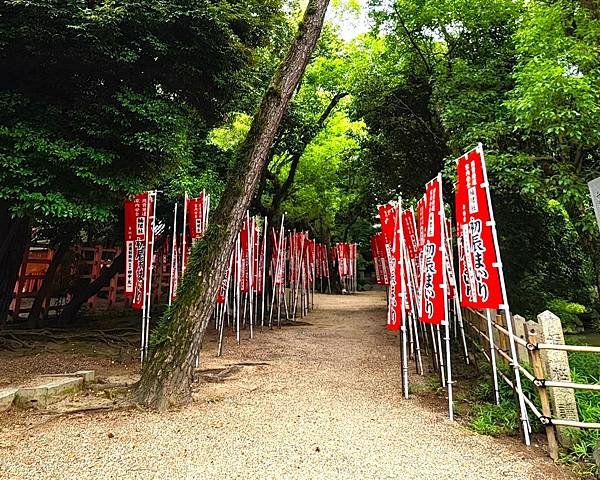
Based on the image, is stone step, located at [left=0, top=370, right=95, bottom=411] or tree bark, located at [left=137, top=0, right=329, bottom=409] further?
tree bark, located at [left=137, top=0, right=329, bottom=409]

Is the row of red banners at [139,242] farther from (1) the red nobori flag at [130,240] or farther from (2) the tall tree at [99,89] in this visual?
(2) the tall tree at [99,89]

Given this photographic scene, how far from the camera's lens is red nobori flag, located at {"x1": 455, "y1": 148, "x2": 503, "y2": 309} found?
3.74 m

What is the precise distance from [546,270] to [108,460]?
9.47 m

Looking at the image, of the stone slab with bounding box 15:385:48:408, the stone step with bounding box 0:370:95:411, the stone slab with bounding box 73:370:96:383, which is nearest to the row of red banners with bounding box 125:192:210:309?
the stone slab with bounding box 73:370:96:383

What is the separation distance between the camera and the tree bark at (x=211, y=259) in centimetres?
431

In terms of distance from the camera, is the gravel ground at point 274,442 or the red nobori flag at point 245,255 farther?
the red nobori flag at point 245,255

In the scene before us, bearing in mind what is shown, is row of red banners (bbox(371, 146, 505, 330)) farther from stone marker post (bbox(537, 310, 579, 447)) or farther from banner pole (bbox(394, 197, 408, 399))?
stone marker post (bbox(537, 310, 579, 447))

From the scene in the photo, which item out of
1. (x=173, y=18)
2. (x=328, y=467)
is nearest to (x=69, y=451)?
(x=328, y=467)

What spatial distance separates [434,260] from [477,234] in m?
0.83

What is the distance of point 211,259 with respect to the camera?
15.2 ft

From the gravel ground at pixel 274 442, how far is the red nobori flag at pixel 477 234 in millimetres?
1283

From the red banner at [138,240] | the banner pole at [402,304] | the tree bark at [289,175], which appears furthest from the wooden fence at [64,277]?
the banner pole at [402,304]

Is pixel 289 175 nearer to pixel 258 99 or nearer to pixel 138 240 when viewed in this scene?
pixel 258 99

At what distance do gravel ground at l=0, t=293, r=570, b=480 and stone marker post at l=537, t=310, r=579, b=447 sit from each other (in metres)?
0.37
